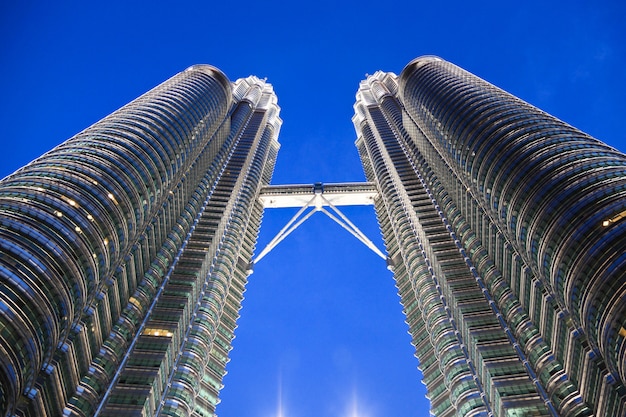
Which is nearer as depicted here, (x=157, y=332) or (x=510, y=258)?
(x=157, y=332)

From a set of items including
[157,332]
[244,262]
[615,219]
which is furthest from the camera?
[244,262]

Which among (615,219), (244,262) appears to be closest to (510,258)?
(615,219)

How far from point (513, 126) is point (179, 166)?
165ft

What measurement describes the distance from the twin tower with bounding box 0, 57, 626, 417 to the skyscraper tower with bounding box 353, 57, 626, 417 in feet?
0.87

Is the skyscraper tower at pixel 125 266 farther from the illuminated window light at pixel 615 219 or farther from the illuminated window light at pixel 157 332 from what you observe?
the illuminated window light at pixel 615 219

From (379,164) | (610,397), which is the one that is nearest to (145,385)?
(610,397)

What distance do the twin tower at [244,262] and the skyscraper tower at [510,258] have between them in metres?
0.27

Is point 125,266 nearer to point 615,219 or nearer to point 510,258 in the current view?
point 510,258

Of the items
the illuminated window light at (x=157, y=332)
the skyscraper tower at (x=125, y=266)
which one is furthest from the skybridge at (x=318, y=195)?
the illuminated window light at (x=157, y=332)

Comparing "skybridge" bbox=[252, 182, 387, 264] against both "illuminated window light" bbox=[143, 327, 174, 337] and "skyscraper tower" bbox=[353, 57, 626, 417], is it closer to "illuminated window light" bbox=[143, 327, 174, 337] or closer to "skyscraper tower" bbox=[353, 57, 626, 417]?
"skyscraper tower" bbox=[353, 57, 626, 417]

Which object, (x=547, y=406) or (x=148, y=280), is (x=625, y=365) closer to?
(x=547, y=406)

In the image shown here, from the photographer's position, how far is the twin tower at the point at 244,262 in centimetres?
5138

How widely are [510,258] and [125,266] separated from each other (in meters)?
51.3

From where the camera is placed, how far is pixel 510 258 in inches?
3049
